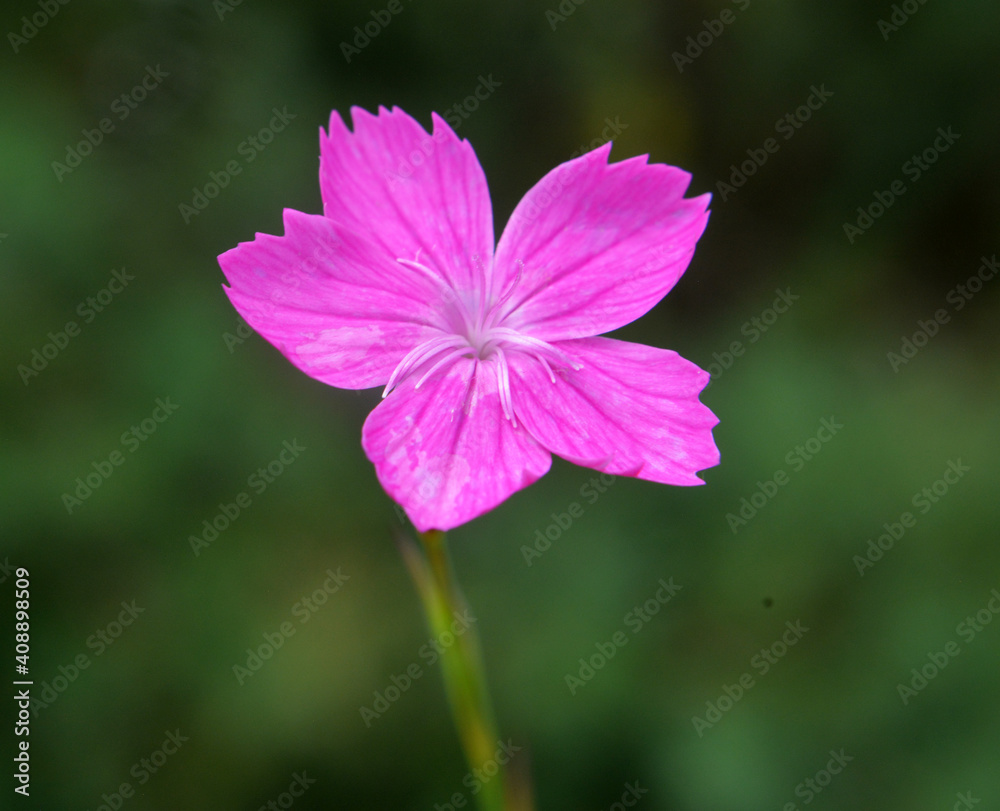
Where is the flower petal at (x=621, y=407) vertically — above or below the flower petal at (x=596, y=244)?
below

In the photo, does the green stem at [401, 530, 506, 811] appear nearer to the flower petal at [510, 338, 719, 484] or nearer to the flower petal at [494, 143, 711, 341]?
the flower petal at [510, 338, 719, 484]

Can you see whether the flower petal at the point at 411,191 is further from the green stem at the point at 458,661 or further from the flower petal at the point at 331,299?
the green stem at the point at 458,661

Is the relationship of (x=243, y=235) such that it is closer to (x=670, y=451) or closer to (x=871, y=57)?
(x=670, y=451)

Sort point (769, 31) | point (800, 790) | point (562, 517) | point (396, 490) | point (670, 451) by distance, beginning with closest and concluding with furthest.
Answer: point (396, 490) < point (670, 451) < point (800, 790) < point (562, 517) < point (769, 31)

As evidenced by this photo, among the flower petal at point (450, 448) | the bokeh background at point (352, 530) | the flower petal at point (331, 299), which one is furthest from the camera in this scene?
the bokeh background at point (352, 530)

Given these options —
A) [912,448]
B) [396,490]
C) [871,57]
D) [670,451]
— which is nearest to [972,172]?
[871,57]

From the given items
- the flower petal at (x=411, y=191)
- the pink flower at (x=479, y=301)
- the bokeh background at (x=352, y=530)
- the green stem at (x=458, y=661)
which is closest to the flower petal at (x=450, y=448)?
the pink flower at (x=479, y=301)
